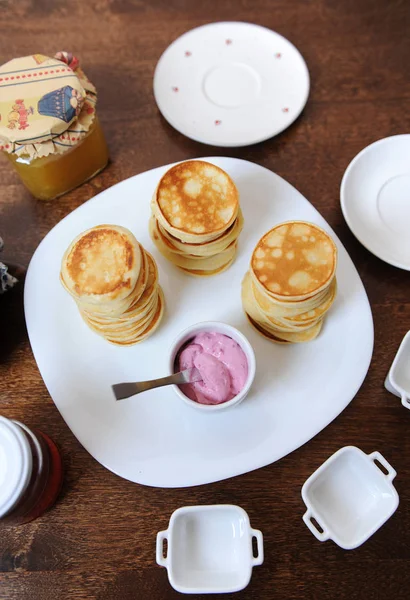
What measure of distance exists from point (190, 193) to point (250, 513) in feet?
2.20

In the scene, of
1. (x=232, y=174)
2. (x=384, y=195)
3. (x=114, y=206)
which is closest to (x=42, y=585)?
(x=114, y=206)

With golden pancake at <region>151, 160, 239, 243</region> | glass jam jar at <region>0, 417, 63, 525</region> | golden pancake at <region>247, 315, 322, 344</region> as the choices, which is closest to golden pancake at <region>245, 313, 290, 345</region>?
golden pancake at <region>247, 315, 322, 344</region>

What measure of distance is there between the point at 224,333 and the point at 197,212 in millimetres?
262

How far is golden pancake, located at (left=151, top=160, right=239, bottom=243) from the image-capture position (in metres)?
0.98

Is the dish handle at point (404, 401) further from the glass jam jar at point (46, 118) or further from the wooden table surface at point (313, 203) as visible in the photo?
the glass jam jar at point (46, 118)

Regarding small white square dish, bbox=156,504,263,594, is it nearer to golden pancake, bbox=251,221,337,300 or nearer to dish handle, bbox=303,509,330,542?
dish handle, bbox=303,509,330,542

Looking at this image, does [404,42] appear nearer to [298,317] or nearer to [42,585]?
[298,317]

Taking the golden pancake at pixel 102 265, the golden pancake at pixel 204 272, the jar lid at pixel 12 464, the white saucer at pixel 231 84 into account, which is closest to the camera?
the jar lid at pixel 12 464

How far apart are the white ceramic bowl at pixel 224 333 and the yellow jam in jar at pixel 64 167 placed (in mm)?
512

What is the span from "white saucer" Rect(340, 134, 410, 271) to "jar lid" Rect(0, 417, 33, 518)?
852 millimetres

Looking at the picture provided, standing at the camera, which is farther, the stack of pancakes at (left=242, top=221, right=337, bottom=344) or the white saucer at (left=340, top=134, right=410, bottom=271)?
the white saucer at (left=340, top=134, right=410, bottom=271)

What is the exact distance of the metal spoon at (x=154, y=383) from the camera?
0.91m

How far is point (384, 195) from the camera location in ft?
3.98

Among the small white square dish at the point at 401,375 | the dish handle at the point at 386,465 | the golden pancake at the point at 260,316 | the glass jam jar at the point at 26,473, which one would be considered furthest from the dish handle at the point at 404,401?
the glass jam jar at the point at 26,473
